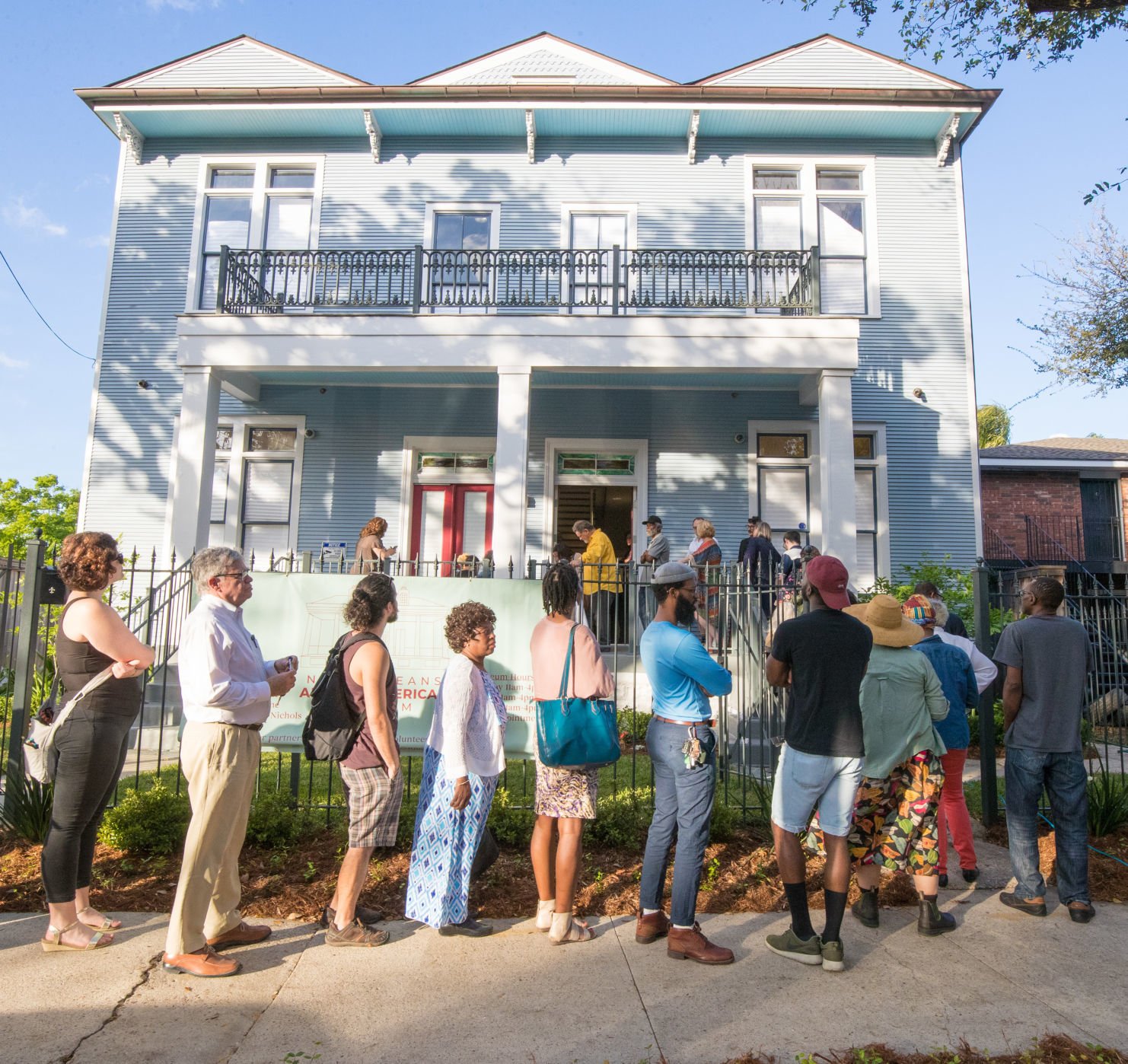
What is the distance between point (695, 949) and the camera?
4.05m

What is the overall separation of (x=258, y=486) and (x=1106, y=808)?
11997mm

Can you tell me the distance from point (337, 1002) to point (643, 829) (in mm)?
2508

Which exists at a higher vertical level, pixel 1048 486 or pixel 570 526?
pixel 1048 486

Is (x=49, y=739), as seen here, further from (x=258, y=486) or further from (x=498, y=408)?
(x=258, y=486)

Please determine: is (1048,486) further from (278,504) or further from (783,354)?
(278,504)

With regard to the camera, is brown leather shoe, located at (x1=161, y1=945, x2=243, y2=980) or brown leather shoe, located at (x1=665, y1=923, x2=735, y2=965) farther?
brown leather shoe, located at (x1=665, y1=923, x2=735, y2=965)

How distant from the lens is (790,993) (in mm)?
3756

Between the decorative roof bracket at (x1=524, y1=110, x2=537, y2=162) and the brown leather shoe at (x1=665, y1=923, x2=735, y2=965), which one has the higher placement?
the decorative roof bracket at (x1=524, y1=110, x2=537, y2=162)

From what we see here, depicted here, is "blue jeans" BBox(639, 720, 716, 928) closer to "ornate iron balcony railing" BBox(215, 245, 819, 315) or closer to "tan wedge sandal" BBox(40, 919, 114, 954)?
"tan wedge sandal" BBox(40, 919, 114, 954)

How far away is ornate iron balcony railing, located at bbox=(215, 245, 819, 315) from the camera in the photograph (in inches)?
464

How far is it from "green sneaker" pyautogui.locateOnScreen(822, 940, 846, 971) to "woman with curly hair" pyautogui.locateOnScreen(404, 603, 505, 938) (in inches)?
66.7

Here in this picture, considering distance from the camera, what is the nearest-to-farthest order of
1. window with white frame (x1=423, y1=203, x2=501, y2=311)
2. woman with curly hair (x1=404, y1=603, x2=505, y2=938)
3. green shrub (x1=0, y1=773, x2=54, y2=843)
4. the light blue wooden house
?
woman with curly hair (x1=404, y1=603, x2=505, y2=938) → green shrub (x1=0, y1=773, x2=54, y2=843) → the light blue wooden house → window with white frame (x1=423, y1=203, x2=501, y2=311)

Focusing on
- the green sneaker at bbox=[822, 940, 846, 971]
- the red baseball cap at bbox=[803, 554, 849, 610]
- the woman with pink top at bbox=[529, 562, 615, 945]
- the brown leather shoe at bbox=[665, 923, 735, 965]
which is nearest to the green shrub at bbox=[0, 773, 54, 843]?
the woman with pink top at bbox=[529, 562, 615, 945]

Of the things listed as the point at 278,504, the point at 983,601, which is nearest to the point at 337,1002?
the point at 983,601
